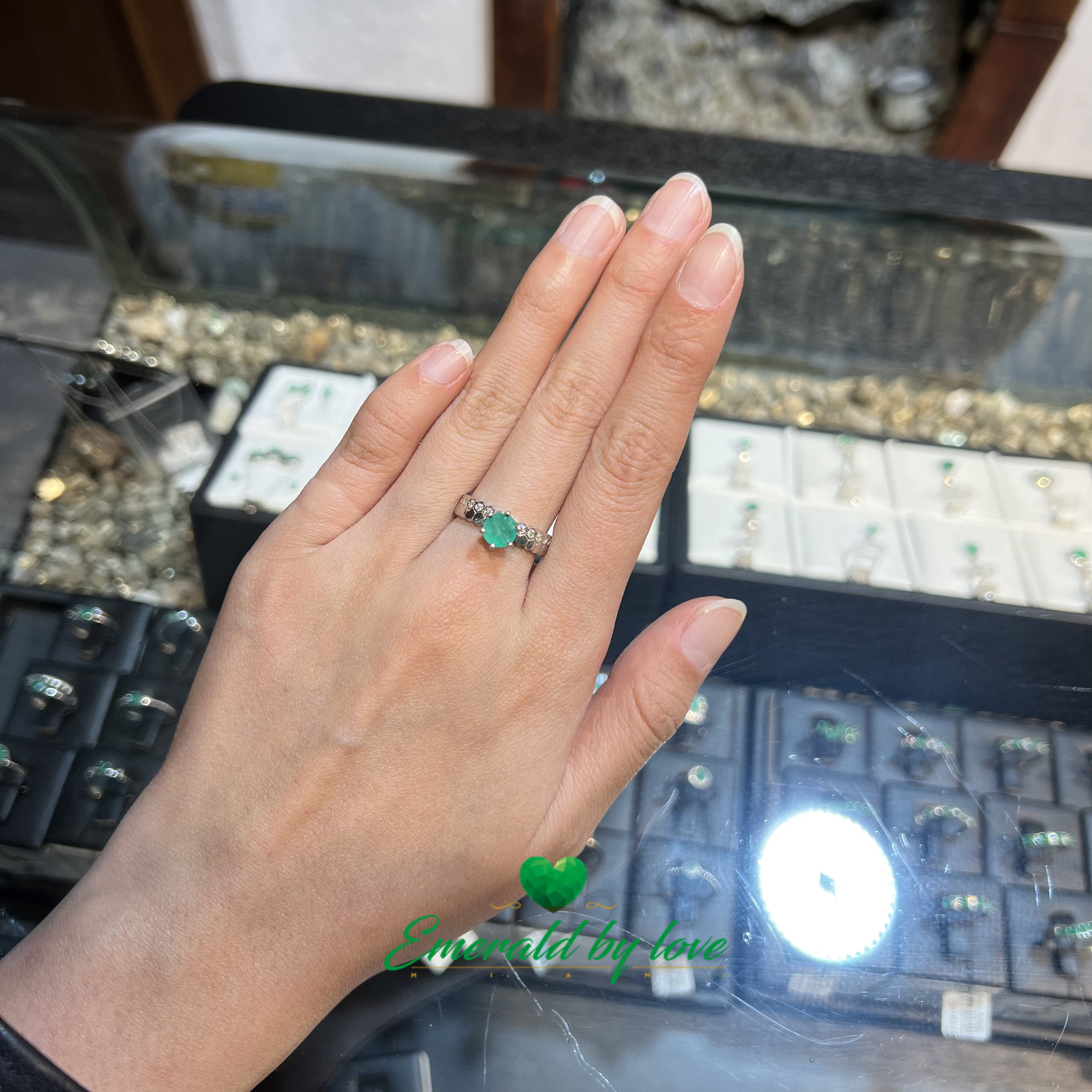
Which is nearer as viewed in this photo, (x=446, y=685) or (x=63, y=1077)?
(x=63, y=1077)

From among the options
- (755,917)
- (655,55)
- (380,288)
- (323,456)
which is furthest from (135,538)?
(655,55)

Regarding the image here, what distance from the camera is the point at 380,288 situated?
3.53ft

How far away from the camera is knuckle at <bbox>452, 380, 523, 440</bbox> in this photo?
589 millimetres

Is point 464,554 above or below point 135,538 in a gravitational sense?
below

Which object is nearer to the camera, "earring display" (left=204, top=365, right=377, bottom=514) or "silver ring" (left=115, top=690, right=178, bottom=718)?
"silver ring" (left=115, top=690, right=178, bottom=718)

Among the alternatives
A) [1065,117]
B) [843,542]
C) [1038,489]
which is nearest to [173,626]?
[843,542]

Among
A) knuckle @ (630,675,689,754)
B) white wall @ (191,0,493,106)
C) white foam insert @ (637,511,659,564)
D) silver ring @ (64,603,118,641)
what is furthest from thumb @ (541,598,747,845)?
white wall @ (191,0,493,106)

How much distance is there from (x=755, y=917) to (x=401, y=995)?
237 mm

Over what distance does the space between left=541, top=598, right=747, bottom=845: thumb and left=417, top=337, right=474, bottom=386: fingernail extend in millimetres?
233

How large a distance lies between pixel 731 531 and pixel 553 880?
421 mm

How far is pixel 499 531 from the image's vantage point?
553mm

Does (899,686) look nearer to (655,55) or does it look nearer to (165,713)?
(165,713)

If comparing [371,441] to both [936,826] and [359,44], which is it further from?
[359,44]

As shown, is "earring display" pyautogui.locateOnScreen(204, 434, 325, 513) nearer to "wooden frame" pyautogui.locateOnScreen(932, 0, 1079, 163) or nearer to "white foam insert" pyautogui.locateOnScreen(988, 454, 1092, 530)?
"white foam insert" pyautogui.locateOnScreen(988, 454, 1092, 530)
